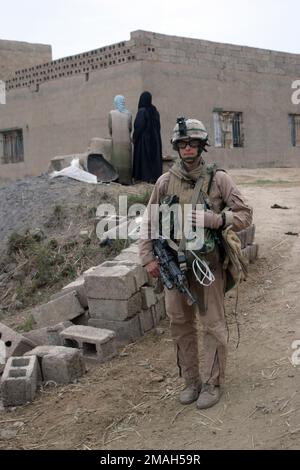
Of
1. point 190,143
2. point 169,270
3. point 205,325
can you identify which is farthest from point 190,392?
point 190,143

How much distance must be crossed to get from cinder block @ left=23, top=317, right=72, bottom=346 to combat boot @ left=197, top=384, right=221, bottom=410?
66.2 inches

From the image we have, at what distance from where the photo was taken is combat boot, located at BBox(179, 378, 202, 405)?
12.0 ft

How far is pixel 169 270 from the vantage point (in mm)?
3500

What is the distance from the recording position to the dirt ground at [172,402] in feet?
10.7

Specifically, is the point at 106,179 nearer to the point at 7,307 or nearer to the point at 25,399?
the point at 7,307

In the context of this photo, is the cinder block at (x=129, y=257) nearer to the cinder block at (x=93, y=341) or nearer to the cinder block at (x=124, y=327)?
the cinder block at (x=124, y=327)

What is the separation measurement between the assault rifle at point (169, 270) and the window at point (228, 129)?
428 inches

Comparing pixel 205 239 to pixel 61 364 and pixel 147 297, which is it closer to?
pixel 61 364

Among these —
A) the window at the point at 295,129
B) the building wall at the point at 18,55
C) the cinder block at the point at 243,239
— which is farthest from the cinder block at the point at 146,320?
the building wall at the point at 18,55

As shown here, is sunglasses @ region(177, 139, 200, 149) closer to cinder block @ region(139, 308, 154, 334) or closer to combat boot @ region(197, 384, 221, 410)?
combat boot @ region(197, 384, 221, 410)

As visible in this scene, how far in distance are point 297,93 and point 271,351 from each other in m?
12.9

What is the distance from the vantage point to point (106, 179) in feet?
32.1

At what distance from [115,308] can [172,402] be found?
1.41 metres

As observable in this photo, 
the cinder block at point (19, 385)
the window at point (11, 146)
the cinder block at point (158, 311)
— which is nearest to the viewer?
the cinder block at point (19, 385)
